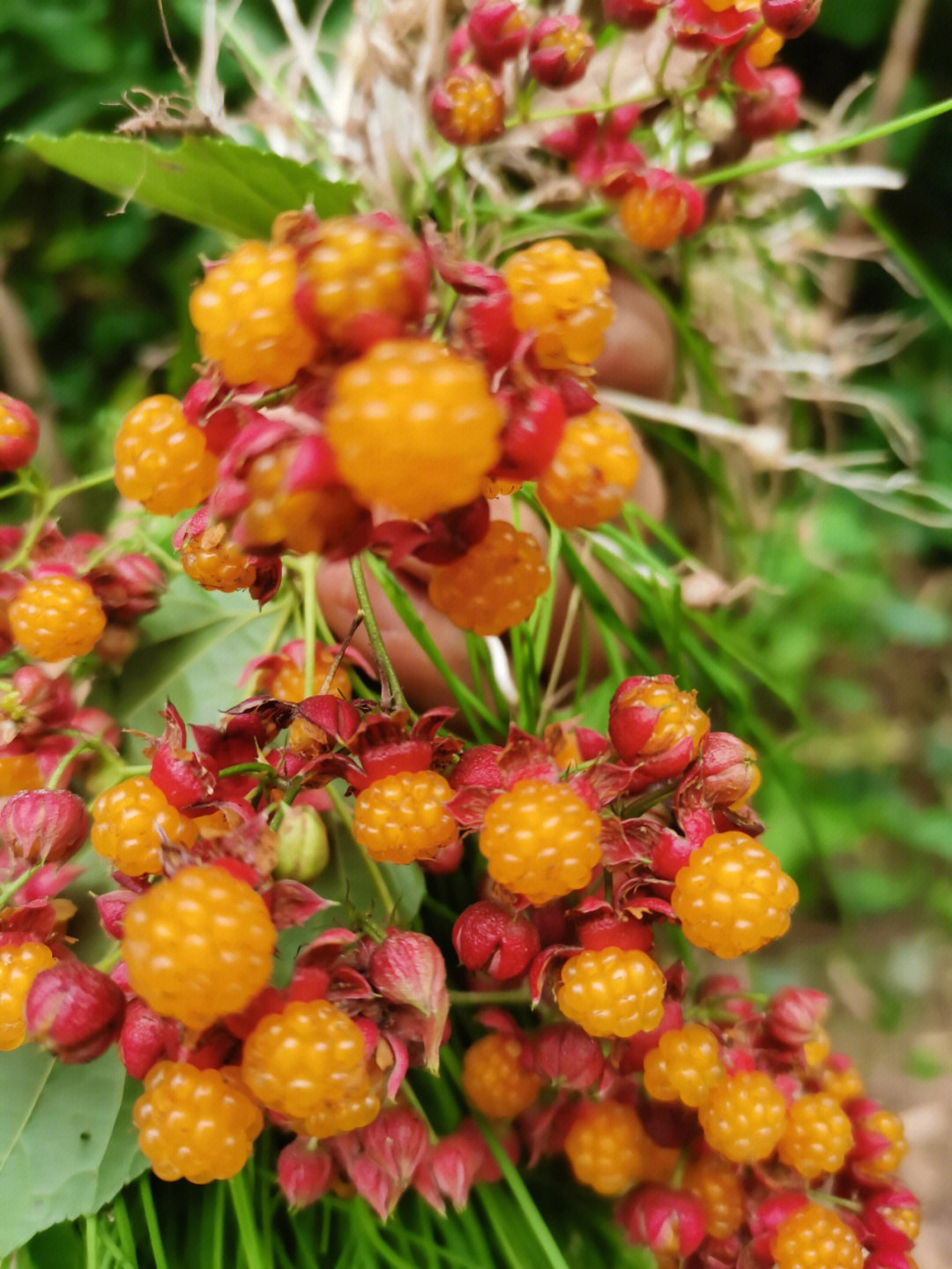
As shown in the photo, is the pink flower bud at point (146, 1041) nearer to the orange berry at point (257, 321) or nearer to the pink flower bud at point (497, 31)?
the orange berry at point (257, 321)

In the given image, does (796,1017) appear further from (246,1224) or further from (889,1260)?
(246,1224)

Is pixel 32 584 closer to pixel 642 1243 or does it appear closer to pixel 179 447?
pixel 179 447

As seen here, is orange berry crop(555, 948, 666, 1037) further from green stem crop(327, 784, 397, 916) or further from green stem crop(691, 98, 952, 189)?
green stem crop(691, 98, 952, 189)

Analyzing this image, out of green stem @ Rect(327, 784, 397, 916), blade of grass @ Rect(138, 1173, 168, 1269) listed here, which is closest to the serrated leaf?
green stem @ Rect(327, 784, 397, 916)

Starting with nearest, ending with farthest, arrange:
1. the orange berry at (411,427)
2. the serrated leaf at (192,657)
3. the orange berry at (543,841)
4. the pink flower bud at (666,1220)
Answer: the orange berry at (411,427), the orange berry at (543,841), the pink flower bud at (666,1220), the serrated leaf at (192,657)

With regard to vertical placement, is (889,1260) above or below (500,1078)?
below

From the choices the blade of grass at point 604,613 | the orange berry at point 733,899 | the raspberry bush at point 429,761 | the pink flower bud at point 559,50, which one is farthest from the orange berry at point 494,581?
the pink flower bud at point 559,50

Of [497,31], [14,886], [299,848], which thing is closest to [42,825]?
[14,886]
